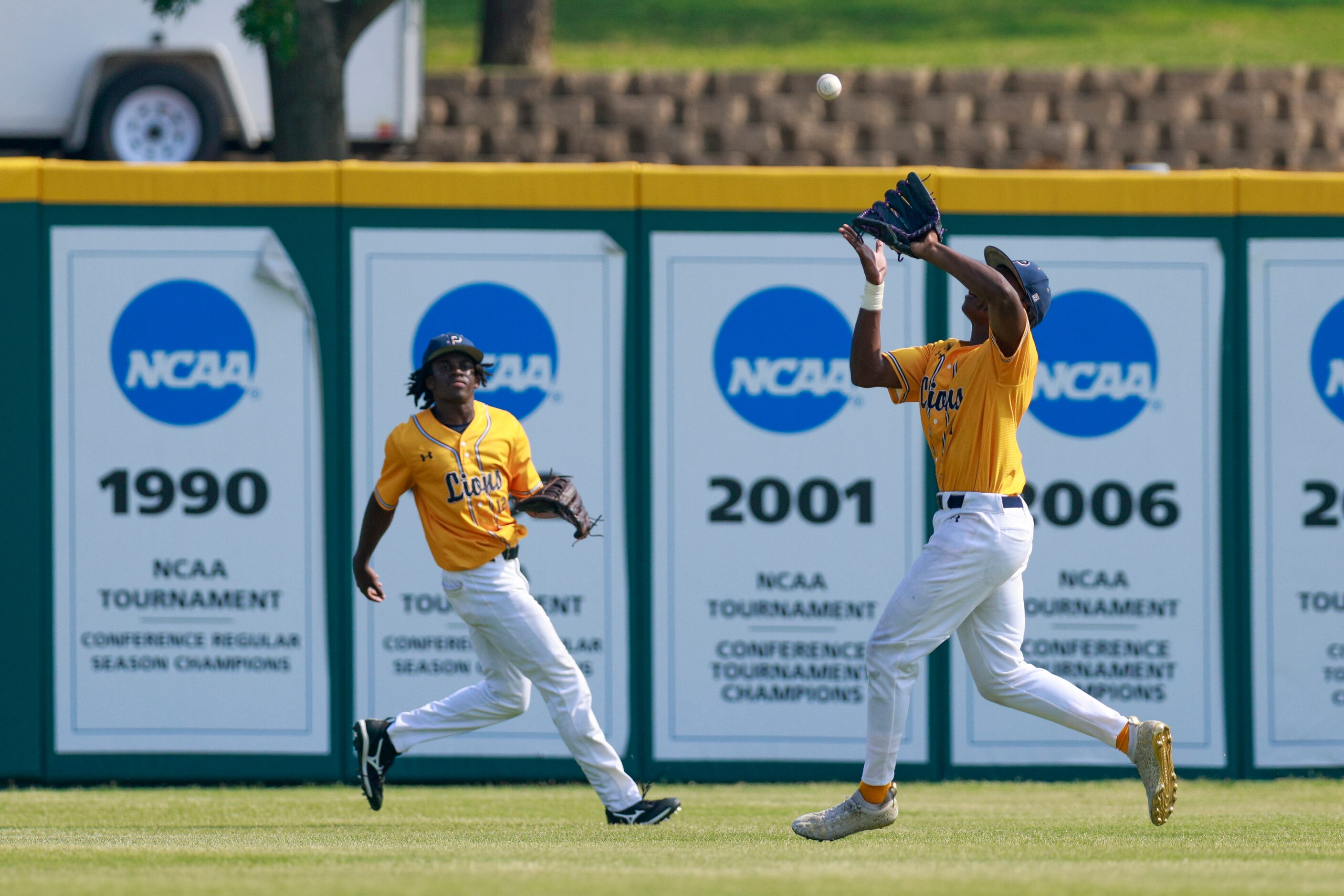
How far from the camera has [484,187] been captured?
8359 mm

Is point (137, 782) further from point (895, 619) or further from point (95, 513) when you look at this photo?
point (895, 619)

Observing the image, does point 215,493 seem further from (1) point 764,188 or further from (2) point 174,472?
(1) point 764,188

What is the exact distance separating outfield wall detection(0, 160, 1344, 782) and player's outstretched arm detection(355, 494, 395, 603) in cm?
154

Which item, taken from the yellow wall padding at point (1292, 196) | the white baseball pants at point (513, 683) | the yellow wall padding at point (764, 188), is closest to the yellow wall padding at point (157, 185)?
the yellow wall padding at point (764, 188)

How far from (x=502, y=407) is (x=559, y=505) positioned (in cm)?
188

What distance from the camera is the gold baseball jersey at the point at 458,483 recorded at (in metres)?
6.52

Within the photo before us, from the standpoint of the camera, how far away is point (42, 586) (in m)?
8.30

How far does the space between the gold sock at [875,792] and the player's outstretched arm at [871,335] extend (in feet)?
4.79

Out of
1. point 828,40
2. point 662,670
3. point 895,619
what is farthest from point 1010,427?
point 828,40

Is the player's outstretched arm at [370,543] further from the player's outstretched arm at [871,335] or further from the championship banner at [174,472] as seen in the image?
the player's outstretched arm at [871,335]

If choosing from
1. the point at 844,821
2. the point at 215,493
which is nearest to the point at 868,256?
the point at 844,821

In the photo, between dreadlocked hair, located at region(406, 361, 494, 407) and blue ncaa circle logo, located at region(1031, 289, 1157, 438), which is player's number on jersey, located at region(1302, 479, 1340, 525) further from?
dreadlocked hair, located at region(406, 361, 494, 407)

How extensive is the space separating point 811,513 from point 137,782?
367cm

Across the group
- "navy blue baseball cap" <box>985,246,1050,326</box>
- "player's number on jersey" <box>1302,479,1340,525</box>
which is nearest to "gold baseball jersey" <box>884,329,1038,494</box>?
"navy blue baseball cap" <box>985,246,1050,326</box>
